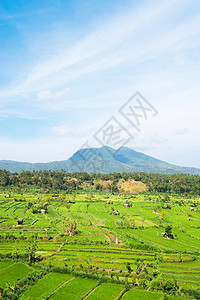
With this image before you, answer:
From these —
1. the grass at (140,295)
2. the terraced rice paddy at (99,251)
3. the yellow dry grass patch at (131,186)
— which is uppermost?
the yellow dry grass patch at (131,186)

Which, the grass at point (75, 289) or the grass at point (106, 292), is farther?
the grass at point (75, 289)

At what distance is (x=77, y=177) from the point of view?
128m

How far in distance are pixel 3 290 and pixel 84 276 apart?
27.8ft

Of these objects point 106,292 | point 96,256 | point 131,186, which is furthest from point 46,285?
point 131,186

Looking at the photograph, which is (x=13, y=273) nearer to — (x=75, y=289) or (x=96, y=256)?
(x=75, y=289)

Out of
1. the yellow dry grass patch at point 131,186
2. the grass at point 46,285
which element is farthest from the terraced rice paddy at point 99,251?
the yellow dry grass patch at point 131,186

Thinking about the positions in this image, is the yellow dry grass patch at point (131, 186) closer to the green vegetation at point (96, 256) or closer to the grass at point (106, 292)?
the green vegetation at point (96, 256)

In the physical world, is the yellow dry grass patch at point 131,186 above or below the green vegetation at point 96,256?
above

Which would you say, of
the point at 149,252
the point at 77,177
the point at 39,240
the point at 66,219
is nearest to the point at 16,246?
the point at 39,240

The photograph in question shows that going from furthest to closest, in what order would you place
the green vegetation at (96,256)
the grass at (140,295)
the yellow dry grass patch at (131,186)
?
the yellow dry grass patch at (131,186) < the green vegetation at (96,256) < the grass at (140,295)

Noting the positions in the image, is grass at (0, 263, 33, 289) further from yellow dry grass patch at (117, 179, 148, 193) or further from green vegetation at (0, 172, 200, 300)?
yellow dry grass patch at (117, 179, 148, 193)

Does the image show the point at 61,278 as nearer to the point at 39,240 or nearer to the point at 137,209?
the point at 39,240

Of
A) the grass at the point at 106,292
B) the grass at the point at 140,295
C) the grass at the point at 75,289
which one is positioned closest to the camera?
the grass at the point at 140,295

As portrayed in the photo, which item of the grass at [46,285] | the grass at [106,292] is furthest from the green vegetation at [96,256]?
the grass at [106,292]
